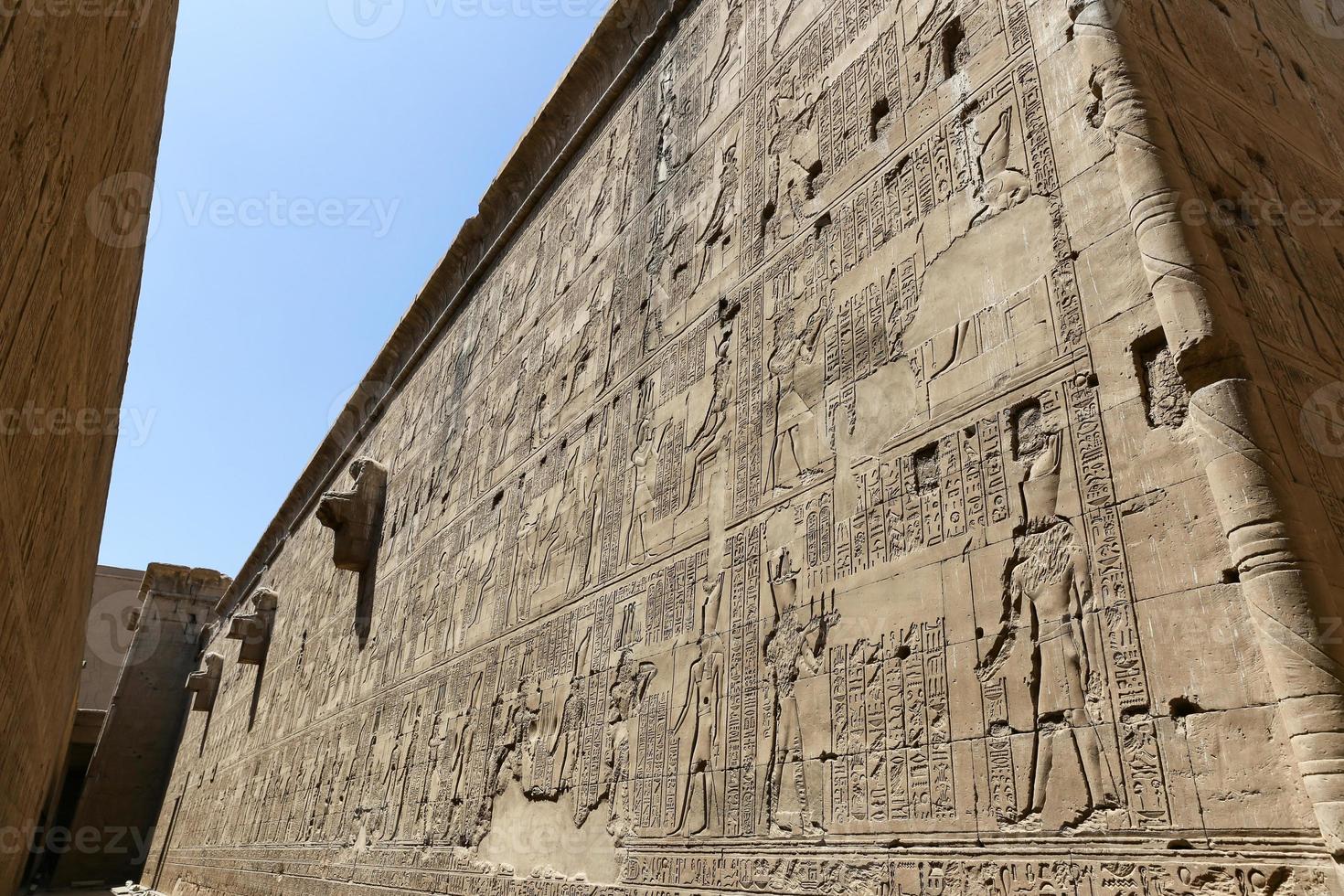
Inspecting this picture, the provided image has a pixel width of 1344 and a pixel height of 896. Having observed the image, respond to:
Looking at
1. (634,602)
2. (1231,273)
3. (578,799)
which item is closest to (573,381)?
(634,602)

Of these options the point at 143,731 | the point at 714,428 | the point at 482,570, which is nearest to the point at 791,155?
the point at 714,428

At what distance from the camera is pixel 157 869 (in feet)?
58.7

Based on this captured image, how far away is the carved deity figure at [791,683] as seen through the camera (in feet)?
9.73

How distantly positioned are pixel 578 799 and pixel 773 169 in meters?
3.09

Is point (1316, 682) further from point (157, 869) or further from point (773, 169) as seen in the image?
point (157, 869)

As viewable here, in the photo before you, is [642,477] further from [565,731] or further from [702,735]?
[702,735]

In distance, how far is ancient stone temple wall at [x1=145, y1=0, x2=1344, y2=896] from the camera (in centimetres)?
209

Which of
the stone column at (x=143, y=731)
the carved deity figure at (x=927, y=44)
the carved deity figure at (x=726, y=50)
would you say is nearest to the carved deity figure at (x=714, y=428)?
the carved deity figure at (x=927, y=44)

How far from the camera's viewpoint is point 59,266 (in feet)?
7.28

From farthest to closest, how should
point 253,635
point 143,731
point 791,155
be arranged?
1. point 143,731
2. point 253,635
3. point 791,155

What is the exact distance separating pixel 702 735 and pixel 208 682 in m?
17.6

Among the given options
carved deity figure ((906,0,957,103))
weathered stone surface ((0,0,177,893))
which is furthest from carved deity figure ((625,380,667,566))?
weathered stone surface ((0,0,177,893))

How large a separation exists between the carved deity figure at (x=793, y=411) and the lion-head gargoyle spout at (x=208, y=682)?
17.4 meters

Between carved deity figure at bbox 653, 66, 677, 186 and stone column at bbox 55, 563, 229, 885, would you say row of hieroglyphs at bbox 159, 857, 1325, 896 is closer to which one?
carved deity figure at bbox 653, 66, 677, 186
